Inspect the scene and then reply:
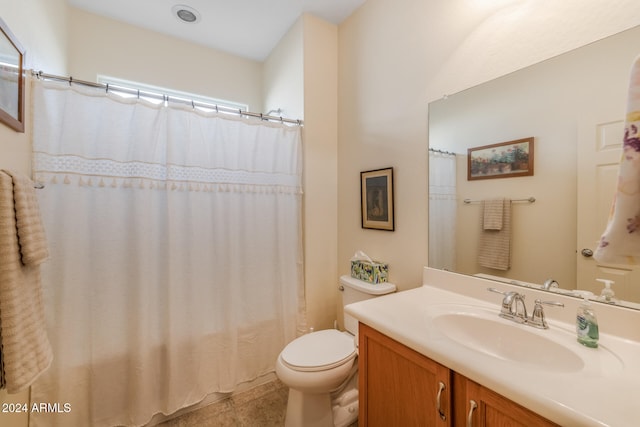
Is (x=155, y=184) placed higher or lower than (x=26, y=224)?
higher

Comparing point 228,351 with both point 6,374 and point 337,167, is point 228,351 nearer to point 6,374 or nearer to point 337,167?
point 6,374

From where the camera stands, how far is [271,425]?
151cm

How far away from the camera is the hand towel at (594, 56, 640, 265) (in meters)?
0.42

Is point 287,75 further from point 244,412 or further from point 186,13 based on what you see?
point 244,412

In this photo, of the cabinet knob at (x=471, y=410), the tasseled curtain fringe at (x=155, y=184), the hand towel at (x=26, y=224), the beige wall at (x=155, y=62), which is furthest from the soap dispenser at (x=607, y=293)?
the beige wall at (x=155, y=62)

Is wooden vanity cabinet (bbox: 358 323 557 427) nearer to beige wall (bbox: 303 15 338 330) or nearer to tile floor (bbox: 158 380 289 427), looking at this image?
tile floor (bbox: 158 380 289 427)

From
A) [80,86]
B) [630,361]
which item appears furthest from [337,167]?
[630,361]

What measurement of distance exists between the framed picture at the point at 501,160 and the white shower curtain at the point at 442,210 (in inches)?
3.9

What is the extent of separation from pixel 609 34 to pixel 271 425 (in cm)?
233

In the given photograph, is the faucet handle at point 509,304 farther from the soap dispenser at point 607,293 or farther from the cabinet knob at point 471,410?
the cabinet knob at point 471,410

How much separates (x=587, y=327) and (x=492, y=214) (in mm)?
525

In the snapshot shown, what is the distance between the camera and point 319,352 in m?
1.42

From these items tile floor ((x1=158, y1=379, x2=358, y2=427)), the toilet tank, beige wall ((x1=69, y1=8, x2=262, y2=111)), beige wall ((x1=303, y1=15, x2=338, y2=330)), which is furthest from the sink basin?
beige wall ((x1=69, y1=8, x2=262, y2=111))

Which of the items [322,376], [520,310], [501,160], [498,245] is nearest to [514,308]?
[520,310]
